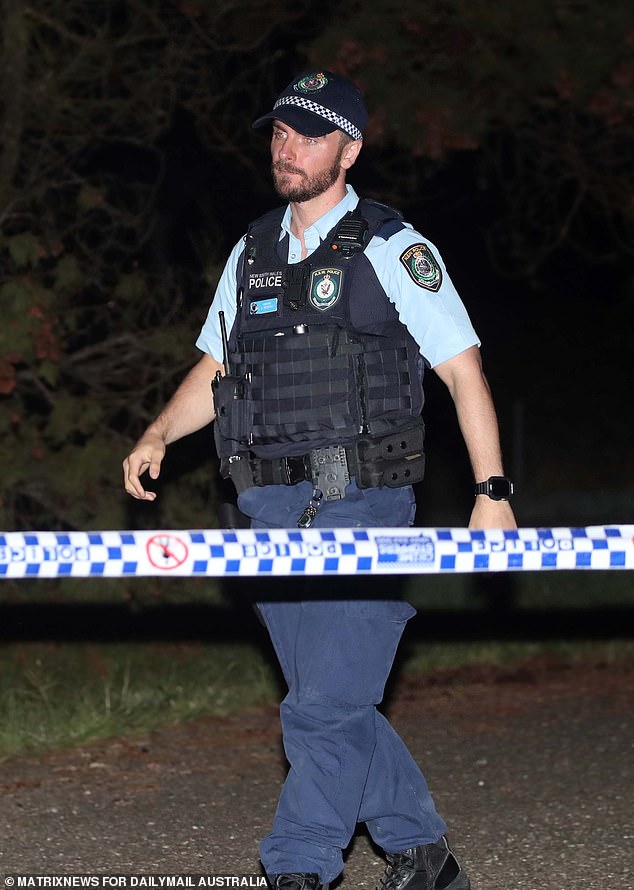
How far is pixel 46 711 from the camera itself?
635 cm

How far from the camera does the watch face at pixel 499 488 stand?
3.78 meters

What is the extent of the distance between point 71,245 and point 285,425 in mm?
3676

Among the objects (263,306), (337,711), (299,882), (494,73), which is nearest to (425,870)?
(299,882)

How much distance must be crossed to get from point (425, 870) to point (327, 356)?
142 cm

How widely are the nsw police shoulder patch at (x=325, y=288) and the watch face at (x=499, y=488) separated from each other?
2.10ft

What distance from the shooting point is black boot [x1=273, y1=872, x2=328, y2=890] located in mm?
3760

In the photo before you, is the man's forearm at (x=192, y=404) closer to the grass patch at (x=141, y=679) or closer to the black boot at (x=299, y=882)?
the black boot at (x=299, y=882)

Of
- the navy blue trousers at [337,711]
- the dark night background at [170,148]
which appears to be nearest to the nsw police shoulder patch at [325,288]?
the navy blue trousers at [337,711]

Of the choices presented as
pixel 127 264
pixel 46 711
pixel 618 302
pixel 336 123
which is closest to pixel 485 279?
pixel 618 302

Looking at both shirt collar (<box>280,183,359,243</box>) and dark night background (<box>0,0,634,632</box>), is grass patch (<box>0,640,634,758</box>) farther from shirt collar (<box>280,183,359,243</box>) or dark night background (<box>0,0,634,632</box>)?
shirt collar (<box>280,183,359,243</box>)

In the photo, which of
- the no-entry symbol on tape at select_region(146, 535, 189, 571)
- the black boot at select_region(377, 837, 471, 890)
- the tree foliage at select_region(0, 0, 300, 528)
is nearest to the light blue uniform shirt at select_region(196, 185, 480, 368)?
the no-entry symbol on tape at select_region(146, 535, 189, 571)

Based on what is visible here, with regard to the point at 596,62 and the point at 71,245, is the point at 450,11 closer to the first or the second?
the point at 596,62

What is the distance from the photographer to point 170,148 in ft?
28.8

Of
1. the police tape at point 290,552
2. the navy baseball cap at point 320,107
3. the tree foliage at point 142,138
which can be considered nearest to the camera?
the police tape at point 290,552
